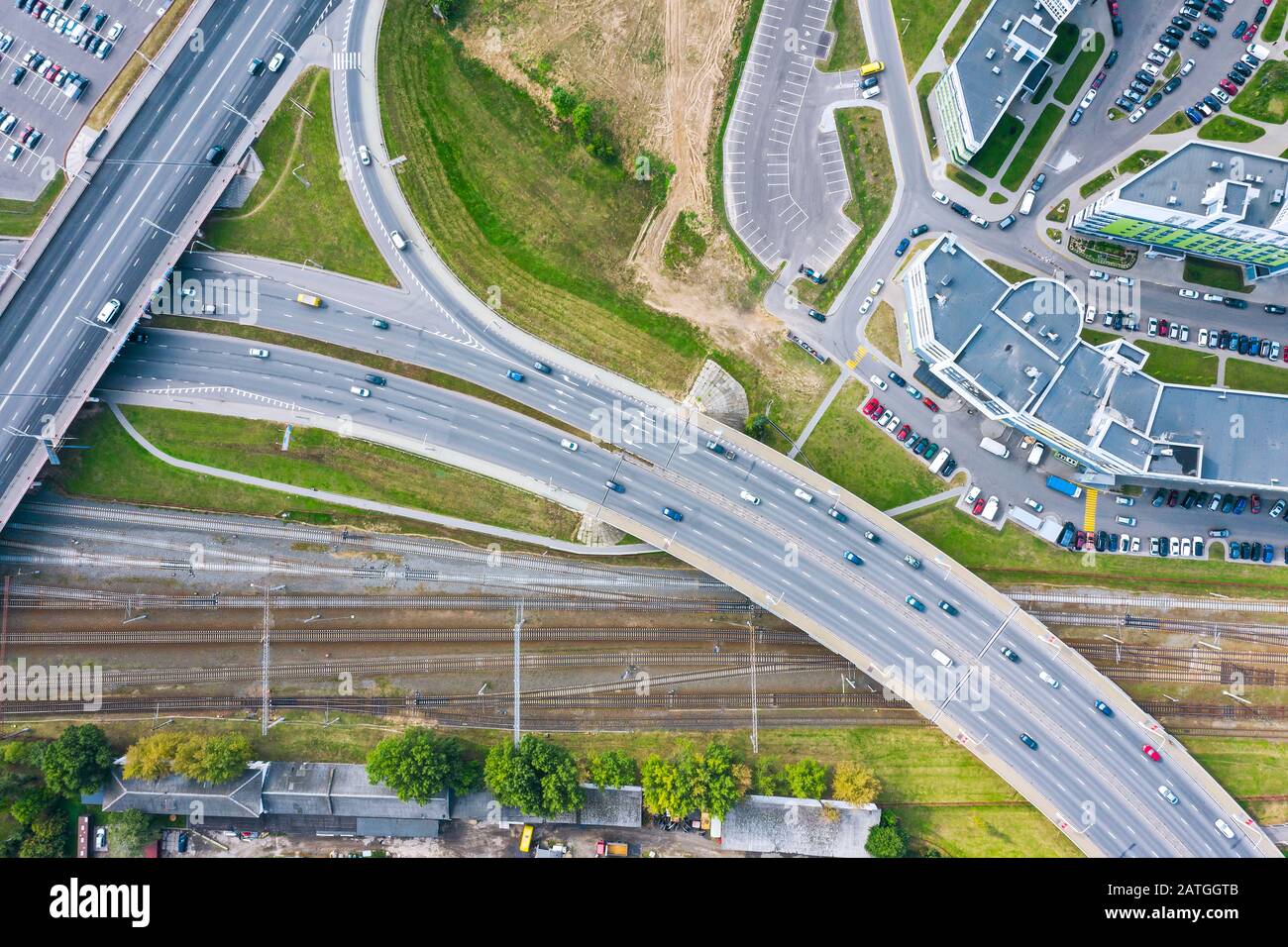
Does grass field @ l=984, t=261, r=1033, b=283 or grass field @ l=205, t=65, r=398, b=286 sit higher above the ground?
grass field @ l=205, t=65, r=398, b=286

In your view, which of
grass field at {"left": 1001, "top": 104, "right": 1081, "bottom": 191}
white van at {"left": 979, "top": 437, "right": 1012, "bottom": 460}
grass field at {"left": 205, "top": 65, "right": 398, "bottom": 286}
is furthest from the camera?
grass field at {"left": 1001, "top": 104, "right": 1081, "bottom": 191}

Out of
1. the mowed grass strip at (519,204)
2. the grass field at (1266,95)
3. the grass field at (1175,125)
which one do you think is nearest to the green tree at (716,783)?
the mowed grass strip at (519,204)

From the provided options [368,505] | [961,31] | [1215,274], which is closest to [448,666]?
[368,505]

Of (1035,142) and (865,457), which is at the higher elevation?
(1035,142)

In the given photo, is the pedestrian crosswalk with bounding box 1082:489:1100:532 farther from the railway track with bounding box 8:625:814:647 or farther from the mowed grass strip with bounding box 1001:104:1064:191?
the railway track with bounding box 8:625:814:647

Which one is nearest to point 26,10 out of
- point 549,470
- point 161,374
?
point 161,374

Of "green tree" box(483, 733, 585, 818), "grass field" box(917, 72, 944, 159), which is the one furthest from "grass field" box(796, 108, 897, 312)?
"green tree" box(483, 733, 585, 818)

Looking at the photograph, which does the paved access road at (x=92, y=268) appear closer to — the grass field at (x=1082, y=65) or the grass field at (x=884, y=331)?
the grass field at (x=884, y=331)

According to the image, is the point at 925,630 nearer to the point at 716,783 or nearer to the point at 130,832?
the point at 716,783
